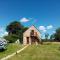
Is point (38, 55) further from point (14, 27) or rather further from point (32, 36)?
point (14, 27)

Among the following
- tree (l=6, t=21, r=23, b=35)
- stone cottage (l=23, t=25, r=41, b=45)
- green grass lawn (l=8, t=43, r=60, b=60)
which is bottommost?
green grass lawn (l=8, t=43, r=60, b=60)

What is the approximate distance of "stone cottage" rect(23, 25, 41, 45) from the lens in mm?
59531

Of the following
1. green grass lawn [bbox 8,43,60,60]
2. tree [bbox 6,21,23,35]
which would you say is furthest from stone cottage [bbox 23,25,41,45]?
green grass lawn [bbox 8,43,60,60]

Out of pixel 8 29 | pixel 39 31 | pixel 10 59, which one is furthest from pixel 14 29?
pixel 10 59

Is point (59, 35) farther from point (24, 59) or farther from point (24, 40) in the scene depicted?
point (24, 59)

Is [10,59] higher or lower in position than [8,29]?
lower

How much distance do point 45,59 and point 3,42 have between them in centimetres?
1015

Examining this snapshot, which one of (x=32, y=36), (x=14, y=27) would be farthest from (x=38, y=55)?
(x=14, y=27)

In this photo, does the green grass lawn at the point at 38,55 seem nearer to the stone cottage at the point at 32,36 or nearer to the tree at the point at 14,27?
the stone cottage at the point at 32,36

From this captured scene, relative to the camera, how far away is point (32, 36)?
60.8 m

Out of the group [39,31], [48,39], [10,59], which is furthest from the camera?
[48,39]

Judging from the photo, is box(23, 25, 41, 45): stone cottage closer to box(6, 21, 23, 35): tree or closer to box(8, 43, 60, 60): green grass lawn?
box(6, 21, 23, 35): tree

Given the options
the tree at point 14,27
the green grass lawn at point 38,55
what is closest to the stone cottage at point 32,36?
the tree at point 14,27

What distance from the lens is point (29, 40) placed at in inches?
2409
